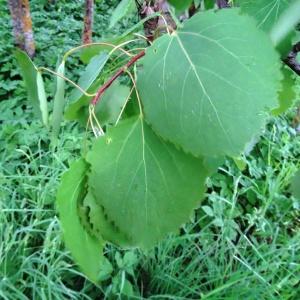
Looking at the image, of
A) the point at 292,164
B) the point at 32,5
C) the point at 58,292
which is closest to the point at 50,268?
the point at 58,292

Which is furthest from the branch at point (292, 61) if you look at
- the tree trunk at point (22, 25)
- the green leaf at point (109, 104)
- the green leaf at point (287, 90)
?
the tree trunk at point (22, 25)

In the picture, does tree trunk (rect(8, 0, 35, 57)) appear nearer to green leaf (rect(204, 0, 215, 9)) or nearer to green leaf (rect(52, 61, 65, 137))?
green leaf (rect(204, 0, 215, 9))

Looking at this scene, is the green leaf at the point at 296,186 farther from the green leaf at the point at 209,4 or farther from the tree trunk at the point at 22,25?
the tree trunk at the point at 22,25

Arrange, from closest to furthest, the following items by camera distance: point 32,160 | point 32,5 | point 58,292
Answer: point 58,292 < point 32,160 < point 32,5

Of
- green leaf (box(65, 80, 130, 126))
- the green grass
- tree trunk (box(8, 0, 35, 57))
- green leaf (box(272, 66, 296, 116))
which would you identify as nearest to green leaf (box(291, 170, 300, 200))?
green leaf (box(272, 66, 296, 116))

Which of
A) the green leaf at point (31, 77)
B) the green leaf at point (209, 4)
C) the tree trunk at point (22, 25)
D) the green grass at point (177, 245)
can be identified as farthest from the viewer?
the tree trunk at point (22, 25)

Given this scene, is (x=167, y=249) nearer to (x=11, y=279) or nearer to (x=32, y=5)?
(x=11, y=279)
